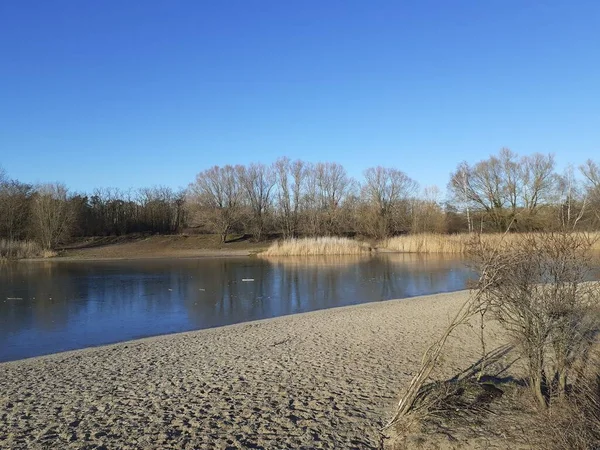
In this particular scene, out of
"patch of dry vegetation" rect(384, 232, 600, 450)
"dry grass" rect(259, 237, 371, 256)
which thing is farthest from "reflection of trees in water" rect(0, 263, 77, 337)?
"dry grass" rect(259, 237, 371, 256)

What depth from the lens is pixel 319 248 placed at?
39.3 meters

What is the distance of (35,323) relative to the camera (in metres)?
13.0

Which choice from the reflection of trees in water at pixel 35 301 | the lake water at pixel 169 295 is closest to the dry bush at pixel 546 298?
the lake water at pixel 169 295

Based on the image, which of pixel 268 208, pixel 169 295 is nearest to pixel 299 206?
pixel 268 208

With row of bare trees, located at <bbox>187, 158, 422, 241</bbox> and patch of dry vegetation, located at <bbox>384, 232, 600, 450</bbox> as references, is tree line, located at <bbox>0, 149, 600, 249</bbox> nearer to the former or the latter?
row of bare trees, located at <bbox>187, 158, 422, 241</bbox>

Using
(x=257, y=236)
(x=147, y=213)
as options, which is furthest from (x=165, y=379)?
(x=147, y=213)

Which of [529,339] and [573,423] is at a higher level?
[529,339]

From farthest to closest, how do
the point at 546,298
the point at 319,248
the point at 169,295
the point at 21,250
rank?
the point at 21,250 → the point at 319,248 → the point at 169,295 → the point at 546,298

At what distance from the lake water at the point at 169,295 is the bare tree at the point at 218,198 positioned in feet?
60.9

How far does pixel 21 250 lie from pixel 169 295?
91.8 ft

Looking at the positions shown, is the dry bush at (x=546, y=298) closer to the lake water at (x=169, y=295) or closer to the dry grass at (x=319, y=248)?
the lake water at (x=169, y=295)

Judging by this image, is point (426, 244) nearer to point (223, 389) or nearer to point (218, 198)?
point (218, 198)

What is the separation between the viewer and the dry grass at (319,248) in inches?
1545

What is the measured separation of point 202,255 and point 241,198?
39.3 ft
